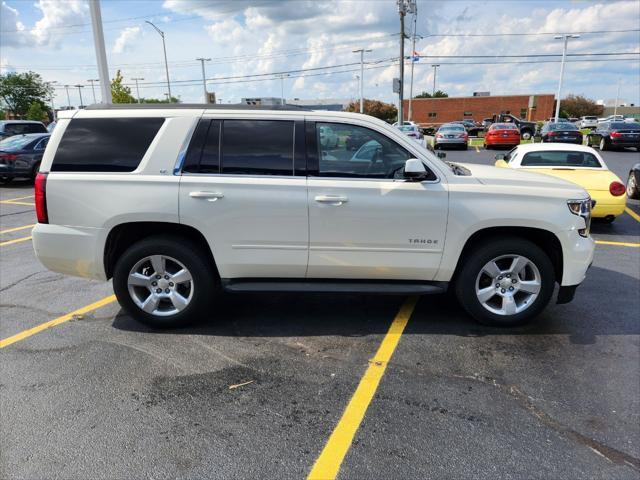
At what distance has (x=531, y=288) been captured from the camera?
14.0ft

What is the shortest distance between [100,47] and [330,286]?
12.6 m

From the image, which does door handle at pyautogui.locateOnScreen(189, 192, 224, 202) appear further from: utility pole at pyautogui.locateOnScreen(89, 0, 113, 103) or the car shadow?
utility pole at pyautogui.locateOnScreen(89, 0, 113, 103)

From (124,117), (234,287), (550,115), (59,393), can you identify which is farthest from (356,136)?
(550,115)

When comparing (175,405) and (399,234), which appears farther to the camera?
(399,234)

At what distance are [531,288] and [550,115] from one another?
84.2 metres

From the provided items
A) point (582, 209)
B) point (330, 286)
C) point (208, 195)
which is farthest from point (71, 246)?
point (582, 209)

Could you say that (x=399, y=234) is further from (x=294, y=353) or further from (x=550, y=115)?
(x=550, y=115)

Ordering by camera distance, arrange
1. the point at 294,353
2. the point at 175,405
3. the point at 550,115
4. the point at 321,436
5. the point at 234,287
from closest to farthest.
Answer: the point at 321,436, the point at 175,405, the point at 294,353, the point at 234,287, the point at 550,115

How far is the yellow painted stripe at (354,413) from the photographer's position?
2645mm

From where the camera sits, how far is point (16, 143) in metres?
15.0

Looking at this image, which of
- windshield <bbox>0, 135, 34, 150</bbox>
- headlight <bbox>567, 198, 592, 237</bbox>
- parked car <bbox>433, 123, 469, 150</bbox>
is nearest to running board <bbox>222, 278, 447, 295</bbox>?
headlight <bbox>567, 198, 592, 237</bbox>

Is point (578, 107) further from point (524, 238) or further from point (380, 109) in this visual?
point (524, 238)

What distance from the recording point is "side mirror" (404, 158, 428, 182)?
3865 millimetres

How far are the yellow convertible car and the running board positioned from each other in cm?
521
